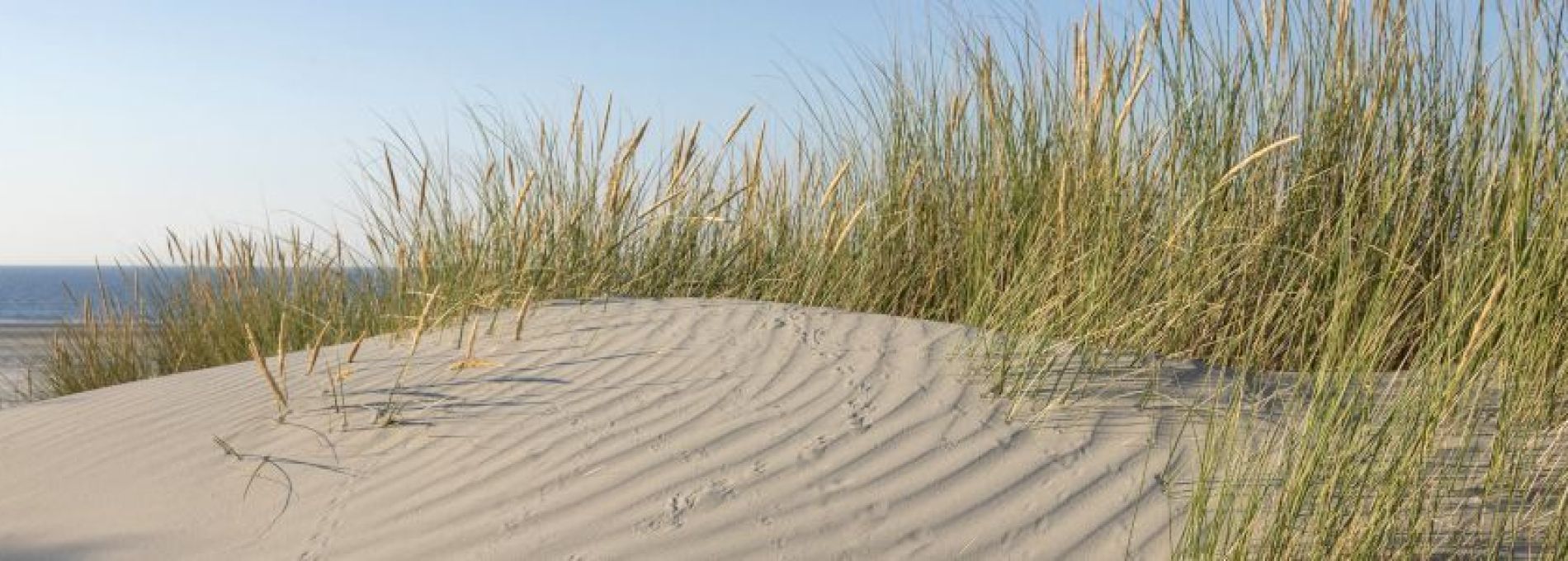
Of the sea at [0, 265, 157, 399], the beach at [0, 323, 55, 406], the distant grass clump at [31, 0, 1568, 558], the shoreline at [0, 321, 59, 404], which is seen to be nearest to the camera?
the distant grass clump at [31, 0, 1568, 558]

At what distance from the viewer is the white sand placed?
2510 mm

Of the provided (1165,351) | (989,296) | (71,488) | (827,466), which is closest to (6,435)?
(71,488)

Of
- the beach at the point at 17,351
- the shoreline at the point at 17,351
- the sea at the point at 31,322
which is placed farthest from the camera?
the beach at the point at 17,351

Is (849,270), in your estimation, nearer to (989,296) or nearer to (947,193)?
(947,193)

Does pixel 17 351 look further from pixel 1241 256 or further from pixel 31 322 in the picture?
pixel 1241 256

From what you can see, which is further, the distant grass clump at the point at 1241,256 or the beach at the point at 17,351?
the beach at the point at 17,351

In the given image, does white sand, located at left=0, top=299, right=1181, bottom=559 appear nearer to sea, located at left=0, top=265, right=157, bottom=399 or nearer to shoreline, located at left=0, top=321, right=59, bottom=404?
sea, located at left=0, top=265, right=157, bottom=399

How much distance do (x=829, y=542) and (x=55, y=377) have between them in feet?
18.4

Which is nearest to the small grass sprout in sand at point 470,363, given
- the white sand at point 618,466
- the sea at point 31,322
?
the white sand at point 618,466

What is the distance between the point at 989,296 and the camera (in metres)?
3.70

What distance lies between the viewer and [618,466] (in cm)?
275

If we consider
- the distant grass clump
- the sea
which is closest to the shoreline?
the sea

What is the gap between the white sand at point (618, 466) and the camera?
2510mm

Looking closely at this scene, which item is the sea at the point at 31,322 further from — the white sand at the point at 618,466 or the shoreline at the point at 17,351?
the white sand at the point at 618,466
